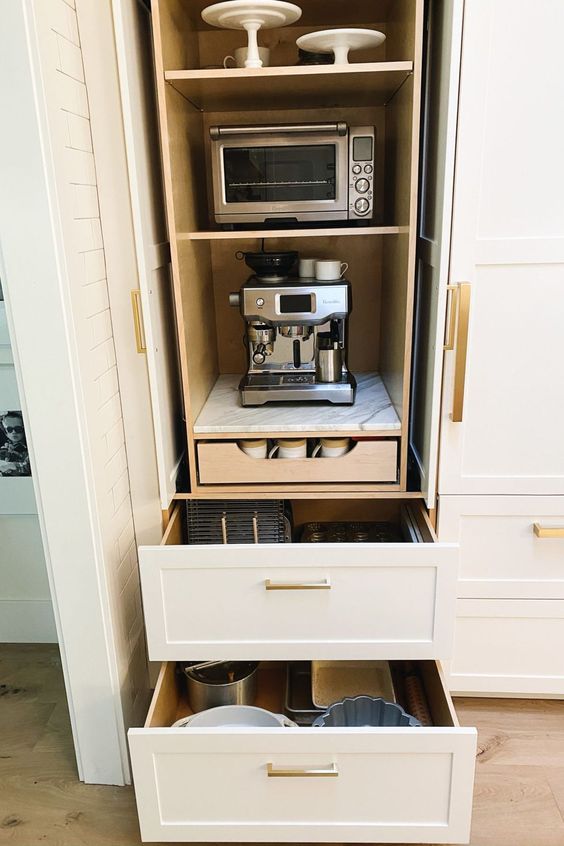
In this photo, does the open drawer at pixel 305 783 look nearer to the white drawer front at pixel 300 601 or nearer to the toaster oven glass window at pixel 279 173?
the white drawer front at pixel 300 601

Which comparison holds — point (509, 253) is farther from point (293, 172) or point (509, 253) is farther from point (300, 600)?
point (300, 600)

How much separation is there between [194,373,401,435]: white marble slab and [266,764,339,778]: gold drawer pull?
69 cm

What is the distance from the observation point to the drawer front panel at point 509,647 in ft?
5.42

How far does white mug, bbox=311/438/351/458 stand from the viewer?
1.59 metres

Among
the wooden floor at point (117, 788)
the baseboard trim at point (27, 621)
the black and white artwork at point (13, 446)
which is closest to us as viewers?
the wooden floor at point (117, 788)

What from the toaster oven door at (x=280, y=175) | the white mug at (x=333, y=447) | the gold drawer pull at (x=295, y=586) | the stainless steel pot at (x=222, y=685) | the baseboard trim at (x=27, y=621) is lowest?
the baseboard trim at (x=27, y=621)

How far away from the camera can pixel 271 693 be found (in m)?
1.80

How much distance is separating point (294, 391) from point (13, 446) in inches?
33.2

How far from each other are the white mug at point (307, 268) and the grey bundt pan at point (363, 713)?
1024 millimetres

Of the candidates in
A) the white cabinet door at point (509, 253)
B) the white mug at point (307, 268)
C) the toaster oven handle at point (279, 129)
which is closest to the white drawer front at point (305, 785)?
the white cabinet door at point (509, 253)

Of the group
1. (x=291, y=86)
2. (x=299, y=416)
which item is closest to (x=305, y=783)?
(x=299, y=416)

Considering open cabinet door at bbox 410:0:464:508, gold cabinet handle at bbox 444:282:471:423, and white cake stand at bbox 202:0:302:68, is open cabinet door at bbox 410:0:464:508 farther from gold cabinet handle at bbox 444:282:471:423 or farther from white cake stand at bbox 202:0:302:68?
white cake stand at bbox 202:0:302:68

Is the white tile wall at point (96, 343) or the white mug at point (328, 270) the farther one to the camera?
the white mug at point (328, 270)

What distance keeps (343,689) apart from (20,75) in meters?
1.54
